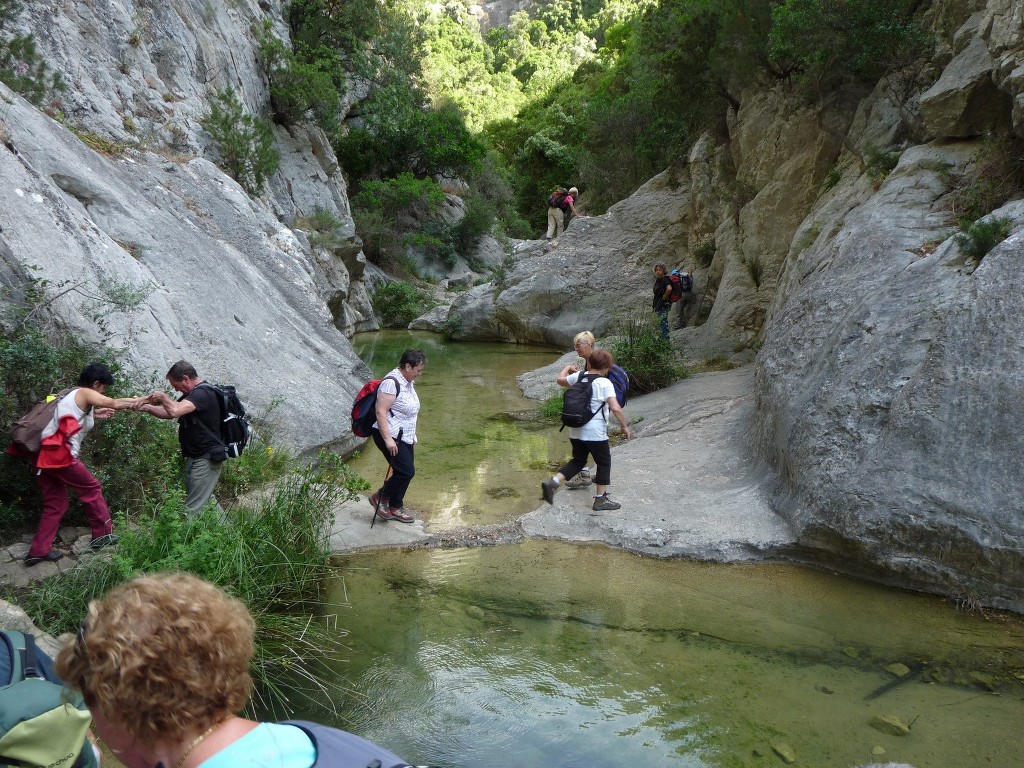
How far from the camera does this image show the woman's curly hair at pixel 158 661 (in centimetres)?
151

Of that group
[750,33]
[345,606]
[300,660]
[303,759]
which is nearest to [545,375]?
[750,33]

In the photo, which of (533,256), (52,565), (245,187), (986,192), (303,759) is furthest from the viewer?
(533,256)

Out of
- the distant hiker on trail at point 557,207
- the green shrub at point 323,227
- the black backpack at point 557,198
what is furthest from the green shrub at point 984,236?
the black backpack at point 557,198

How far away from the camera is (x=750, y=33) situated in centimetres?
1364

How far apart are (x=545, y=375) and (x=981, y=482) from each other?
354 inches

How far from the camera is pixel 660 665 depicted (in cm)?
471

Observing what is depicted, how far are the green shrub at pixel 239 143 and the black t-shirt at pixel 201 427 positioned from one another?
10.7 m

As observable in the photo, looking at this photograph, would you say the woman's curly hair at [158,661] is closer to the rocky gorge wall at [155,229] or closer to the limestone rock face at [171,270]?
the limestone rock face at [171,270]

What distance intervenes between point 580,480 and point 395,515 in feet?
6.83

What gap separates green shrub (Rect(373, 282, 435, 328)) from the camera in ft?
81.9

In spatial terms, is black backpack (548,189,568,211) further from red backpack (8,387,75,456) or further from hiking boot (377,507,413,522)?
red backpack (8,387,75,456)

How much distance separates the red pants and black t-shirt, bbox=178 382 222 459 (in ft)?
2.21

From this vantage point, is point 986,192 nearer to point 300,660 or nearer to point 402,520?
point 402,520

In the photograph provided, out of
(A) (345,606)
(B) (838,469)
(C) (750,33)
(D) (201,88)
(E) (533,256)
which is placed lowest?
(A) (345,606)
